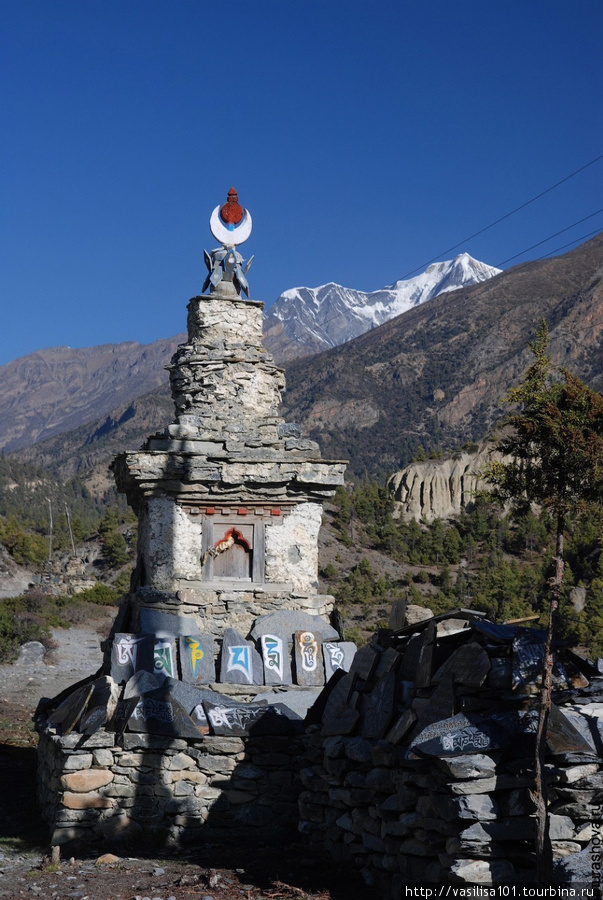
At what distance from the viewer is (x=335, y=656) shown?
11.4 metres

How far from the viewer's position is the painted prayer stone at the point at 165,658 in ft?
35.7

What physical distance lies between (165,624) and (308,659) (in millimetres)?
1765

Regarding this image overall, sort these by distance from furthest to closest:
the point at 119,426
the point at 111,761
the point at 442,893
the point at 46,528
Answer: the point at 119,426
the point at 46,528
the point at 111,761
the point at 442,893

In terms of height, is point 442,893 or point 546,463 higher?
point 546,463

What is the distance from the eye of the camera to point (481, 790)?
652cm

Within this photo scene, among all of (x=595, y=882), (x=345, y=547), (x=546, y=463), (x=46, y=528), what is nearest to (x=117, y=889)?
(x=595, y=882)

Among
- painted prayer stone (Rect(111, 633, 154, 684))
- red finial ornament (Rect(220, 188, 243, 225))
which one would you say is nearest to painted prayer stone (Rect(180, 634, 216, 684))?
painted prayer stone (Rect(111, 633, 154, 684))

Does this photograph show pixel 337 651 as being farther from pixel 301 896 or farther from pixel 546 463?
pixel 546 463

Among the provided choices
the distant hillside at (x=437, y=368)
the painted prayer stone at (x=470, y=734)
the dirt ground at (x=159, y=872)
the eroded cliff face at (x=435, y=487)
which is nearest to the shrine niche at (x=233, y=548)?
the dirt ground at (x=159, y=872)

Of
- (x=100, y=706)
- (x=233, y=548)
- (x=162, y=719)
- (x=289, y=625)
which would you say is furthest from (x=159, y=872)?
(x=233, y=548)

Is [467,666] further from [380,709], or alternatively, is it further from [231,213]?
[231,213]

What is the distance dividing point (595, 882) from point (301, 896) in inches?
88.8

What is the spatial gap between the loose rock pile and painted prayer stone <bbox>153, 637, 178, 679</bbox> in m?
2.83

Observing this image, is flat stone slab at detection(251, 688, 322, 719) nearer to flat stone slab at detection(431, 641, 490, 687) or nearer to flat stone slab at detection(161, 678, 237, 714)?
flat stone slab at detection(161, 678, 237, 714)
